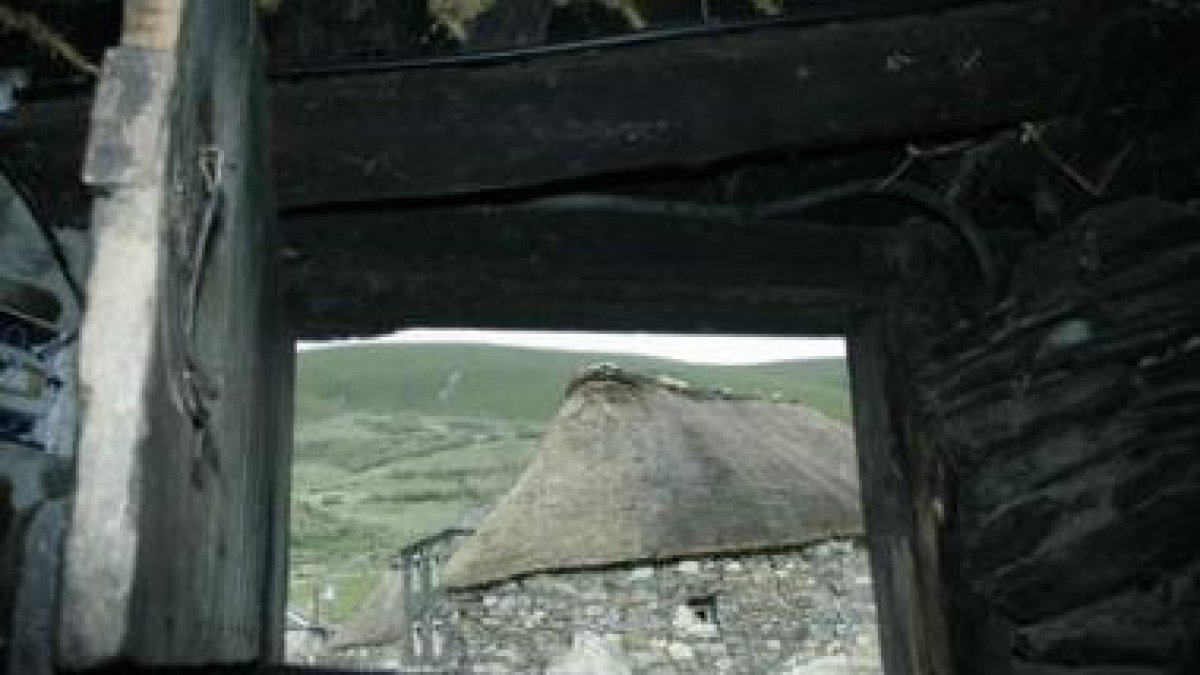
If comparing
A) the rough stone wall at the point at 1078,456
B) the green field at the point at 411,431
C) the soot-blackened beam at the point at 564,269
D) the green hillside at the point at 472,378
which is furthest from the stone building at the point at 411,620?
the green hillside at the point at 472,378

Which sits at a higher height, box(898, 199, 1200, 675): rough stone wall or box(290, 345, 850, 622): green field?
box(290, 345, 850, 622): green field

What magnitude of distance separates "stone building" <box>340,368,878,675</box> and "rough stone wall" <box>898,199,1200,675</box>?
16.1m

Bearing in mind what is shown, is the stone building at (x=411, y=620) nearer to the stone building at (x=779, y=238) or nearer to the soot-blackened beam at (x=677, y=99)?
the stone building at (x=779, y=238)

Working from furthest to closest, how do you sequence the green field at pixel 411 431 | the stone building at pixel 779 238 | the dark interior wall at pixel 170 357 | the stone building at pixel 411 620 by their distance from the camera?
the green field at pixel 411 431, the stone building at pixel 411 620, the stone building at pixel 779 238, the dark interior wall at pixel 170 357

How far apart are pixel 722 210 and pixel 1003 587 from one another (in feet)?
3.68

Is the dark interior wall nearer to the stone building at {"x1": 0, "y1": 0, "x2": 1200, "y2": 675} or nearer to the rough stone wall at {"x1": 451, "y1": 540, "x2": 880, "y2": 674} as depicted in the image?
the stone building at {"x1": 0, "y1": 0, "x2": 1200, "y2": 675}

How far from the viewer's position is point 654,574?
1997 cm

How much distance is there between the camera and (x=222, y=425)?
1.98 metres

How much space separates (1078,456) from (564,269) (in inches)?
52.2

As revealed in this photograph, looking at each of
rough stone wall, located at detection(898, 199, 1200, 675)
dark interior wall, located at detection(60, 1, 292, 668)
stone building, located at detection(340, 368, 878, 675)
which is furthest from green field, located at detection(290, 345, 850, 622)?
dark interior wall, located at detection(60, 1, 292, 668)

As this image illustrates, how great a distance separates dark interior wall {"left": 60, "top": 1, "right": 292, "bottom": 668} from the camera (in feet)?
4.62

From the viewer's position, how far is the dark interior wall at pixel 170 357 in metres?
1.41

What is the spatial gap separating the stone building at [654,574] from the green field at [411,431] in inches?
318

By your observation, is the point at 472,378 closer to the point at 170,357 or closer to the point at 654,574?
the point at 654,574
